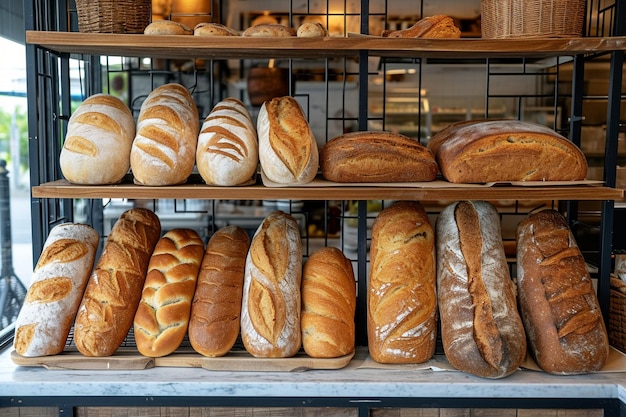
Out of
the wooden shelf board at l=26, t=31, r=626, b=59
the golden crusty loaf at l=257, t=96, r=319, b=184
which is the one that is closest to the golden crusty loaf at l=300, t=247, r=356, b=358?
the golden crusty loaf at l=257, t=96, r=319, b=184

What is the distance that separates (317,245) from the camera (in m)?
4.75

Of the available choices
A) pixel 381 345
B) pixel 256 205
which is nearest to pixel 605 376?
pixel 381 345

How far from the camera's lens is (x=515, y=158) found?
6.60 feet

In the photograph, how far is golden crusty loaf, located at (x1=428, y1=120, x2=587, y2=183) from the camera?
2.01m

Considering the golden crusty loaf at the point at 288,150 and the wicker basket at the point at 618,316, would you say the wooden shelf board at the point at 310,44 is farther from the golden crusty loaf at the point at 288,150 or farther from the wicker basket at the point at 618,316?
the wicker basket at the point at 618,316

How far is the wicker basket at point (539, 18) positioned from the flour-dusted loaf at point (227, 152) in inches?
36.4

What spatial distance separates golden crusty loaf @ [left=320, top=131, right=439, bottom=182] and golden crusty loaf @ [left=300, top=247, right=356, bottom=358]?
322 mm

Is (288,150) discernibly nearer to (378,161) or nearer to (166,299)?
(378,161)

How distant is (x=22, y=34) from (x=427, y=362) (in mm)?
2245

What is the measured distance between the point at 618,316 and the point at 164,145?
5.72ft

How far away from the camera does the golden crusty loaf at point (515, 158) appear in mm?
2010

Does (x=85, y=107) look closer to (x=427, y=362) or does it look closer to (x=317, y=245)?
(x=427, y=362)

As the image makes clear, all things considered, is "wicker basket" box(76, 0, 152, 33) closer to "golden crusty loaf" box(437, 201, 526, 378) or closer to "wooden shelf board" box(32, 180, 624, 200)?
"wooden shelf board" box(32, 180, 624, 200)

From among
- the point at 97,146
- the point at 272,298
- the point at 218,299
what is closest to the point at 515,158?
the point at 272,298
